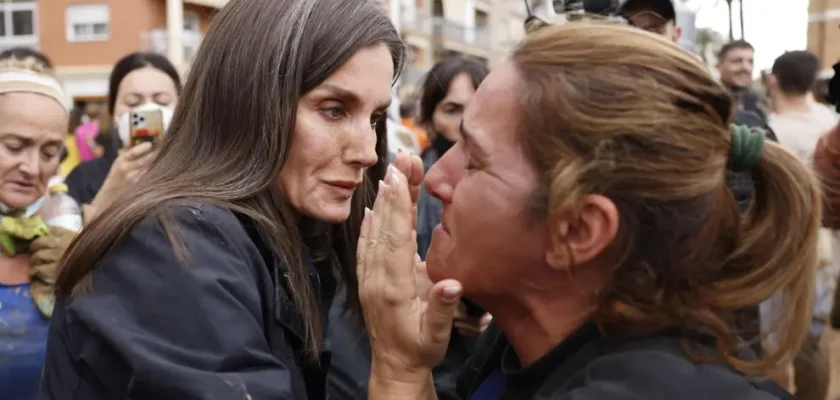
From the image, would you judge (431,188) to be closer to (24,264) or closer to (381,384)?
(381,384)

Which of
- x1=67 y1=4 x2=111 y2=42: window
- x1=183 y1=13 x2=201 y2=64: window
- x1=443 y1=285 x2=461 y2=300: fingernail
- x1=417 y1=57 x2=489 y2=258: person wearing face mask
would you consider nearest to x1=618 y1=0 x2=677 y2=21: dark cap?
x1=417 y1=57 x2=489 y2=258: person wearing face mask

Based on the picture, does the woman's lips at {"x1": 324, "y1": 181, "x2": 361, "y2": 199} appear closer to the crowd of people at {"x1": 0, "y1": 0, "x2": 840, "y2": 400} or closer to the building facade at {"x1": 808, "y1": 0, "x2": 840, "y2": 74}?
the crowd of people at {"x1": 0, "y1": 0, "x2": 840, "y2": 400}

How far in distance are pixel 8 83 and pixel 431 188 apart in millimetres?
1826

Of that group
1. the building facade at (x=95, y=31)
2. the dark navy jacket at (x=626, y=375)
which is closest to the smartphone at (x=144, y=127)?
the dark navy jacket at (x=626, y=375)

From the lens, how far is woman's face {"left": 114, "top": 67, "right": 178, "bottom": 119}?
4.04 m

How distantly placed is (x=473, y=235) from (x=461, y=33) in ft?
125

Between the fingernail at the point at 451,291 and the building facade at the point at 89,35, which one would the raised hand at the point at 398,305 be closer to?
the fingernail at the point at 451,291

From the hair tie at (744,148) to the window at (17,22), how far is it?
25321 mm

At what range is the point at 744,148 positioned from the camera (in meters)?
1.43

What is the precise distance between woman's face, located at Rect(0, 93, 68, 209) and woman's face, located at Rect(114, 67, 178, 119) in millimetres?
1161

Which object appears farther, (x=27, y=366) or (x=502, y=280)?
(x=27, y=366)

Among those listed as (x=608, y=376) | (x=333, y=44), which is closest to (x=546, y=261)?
(x=608, y=376)

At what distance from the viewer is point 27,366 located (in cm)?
253

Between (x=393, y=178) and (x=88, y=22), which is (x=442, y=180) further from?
(x=88, y=22)
